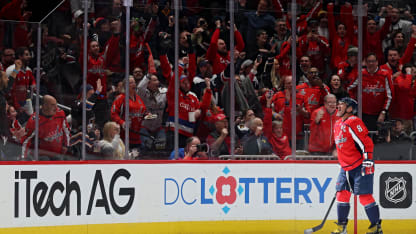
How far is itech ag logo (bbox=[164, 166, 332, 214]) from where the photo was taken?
691 centimetres

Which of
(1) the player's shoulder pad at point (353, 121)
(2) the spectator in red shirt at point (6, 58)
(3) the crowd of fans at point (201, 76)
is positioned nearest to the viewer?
(2) the spectator in red shirt at point (6, 58)

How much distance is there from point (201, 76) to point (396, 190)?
2.47 metres

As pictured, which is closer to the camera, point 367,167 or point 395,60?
point 367,167

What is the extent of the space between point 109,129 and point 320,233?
250 cm

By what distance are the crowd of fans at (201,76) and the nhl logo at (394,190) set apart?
0.47 m

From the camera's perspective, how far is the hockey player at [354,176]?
279 inches

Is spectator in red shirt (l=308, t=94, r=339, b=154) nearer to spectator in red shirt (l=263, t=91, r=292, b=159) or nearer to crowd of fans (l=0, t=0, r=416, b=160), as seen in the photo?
crowd of fans (l=0, t=0, r=416, b=160)

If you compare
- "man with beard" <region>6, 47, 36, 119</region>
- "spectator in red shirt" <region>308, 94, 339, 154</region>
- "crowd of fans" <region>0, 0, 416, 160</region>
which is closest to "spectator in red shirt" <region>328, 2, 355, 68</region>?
"crowd of fans" <region>0, 0, 416, 160</region>

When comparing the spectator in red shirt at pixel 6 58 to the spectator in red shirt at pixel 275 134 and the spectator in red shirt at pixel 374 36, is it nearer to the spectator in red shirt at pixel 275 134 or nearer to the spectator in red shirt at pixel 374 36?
the spectator in red shirt at pixel 275 134

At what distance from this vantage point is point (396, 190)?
24.2 ft

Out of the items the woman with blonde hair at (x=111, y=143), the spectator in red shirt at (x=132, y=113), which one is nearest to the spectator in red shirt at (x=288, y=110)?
the spectator in red shirt at (x=132, y=113)

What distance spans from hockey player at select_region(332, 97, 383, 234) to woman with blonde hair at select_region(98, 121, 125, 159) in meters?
2.32

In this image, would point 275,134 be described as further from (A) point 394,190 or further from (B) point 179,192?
(A) point 394,190

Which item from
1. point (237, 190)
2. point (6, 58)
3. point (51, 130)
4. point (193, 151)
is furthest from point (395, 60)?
point (6, 58)
